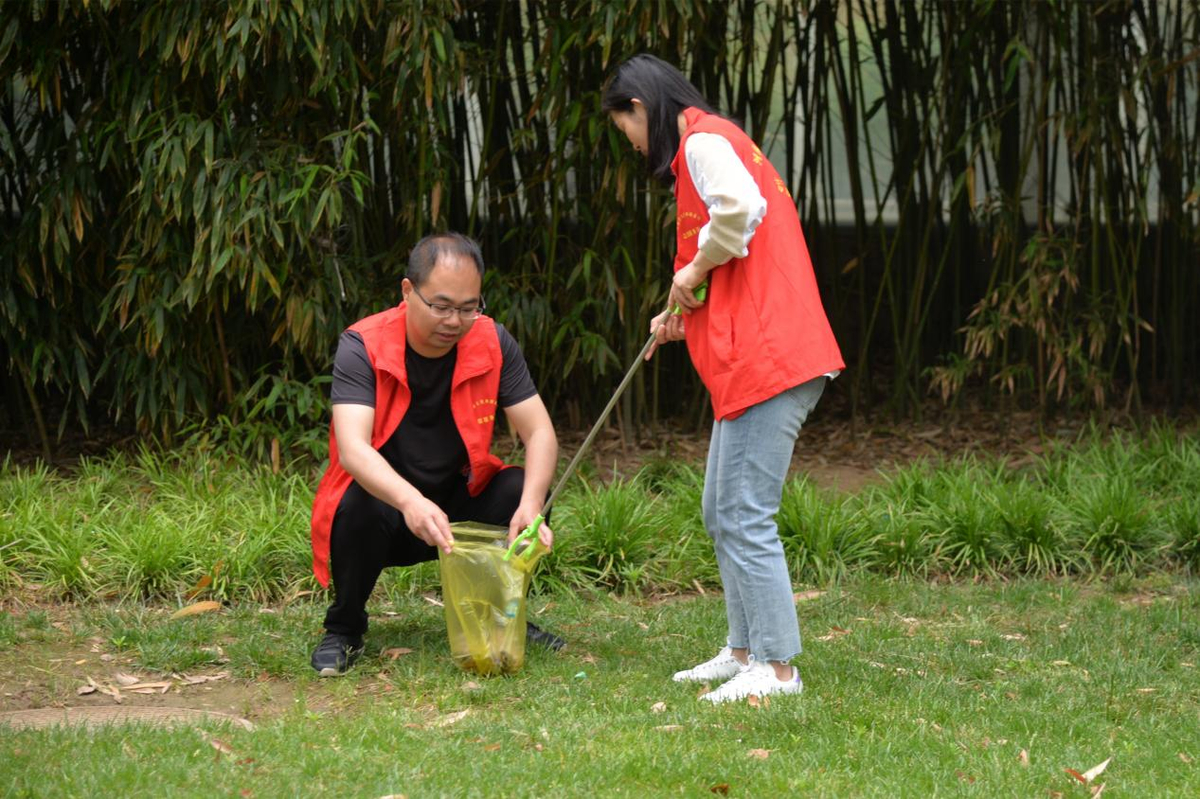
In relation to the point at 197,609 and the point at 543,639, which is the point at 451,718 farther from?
the point at 197,609

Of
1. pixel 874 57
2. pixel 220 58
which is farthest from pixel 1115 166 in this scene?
pixel 220 58

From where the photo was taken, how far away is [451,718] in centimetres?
283

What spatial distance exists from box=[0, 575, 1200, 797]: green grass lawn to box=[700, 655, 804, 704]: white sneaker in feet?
0.15

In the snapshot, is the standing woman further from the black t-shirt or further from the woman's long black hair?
the black t-shirt

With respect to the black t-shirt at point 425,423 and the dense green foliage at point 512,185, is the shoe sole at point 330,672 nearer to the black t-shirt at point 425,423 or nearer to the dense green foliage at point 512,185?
the black t-shirt at point 425,423

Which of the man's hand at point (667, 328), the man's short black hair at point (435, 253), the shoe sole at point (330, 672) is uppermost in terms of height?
the man's short black hair at point (435, 253)

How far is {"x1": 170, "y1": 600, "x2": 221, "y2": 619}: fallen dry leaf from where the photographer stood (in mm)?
3707

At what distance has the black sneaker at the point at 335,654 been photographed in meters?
3.15

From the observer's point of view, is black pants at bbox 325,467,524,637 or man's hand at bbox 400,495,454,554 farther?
black pants at bbox 325,467,524,637

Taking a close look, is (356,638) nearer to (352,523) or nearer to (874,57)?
(352,523)

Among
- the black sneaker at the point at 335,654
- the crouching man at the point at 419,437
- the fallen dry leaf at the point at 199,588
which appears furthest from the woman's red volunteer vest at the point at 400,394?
the fallen dry leaf at the point at 199,588

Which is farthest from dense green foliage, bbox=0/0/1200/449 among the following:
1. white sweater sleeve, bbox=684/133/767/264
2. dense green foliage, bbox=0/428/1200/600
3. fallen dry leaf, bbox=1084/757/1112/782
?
fallen dry leaf, bbox=1084/757/1112/782

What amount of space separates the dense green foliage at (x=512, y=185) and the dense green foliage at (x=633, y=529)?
0.38m

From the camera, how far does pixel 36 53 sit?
437cm
